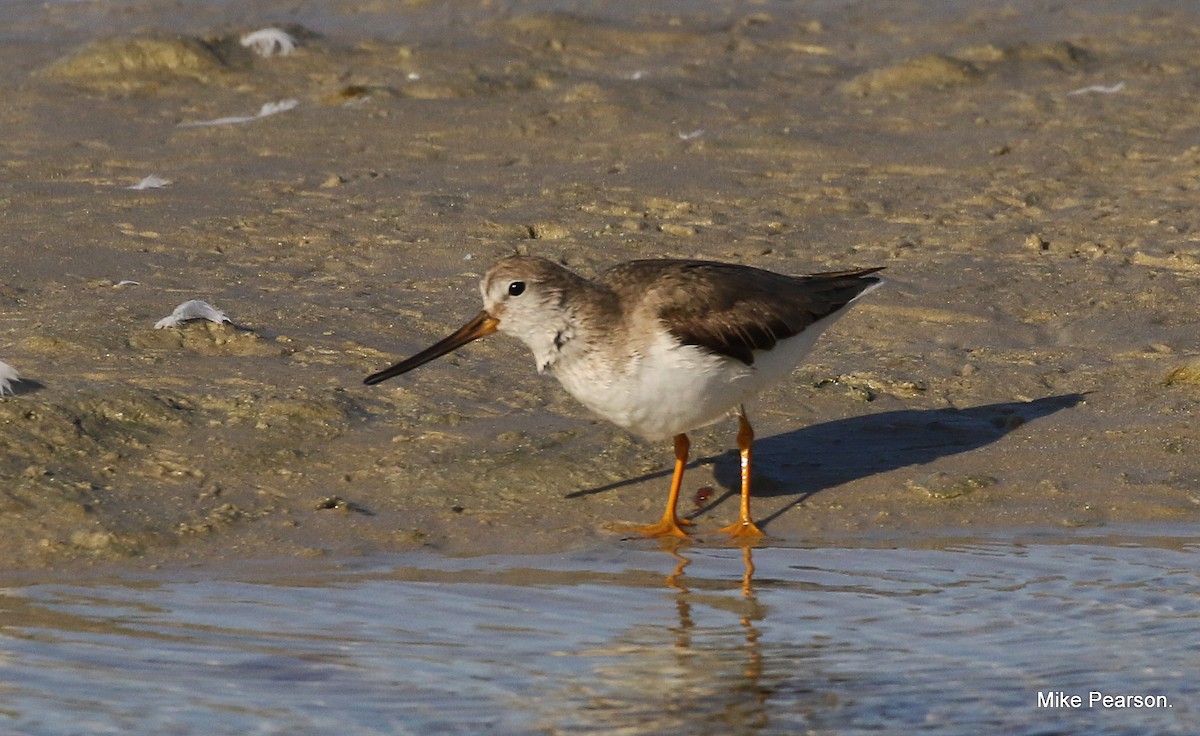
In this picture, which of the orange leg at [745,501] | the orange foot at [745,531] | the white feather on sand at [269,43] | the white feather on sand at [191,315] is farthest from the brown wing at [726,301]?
the white feather on sand at [269,43]

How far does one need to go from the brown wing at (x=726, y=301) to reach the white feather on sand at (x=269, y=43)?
718 centimetres

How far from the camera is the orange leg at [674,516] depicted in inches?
272

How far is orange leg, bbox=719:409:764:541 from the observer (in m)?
6.97

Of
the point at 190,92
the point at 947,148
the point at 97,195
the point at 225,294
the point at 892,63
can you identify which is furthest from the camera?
the point at 892,63

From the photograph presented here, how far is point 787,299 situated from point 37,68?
316 inches

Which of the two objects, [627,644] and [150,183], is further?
[150,183]

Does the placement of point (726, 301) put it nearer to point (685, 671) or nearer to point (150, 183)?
point (685, 671)

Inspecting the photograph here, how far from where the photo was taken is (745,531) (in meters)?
6.98

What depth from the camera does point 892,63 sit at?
13773mm

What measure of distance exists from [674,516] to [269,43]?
7899mm

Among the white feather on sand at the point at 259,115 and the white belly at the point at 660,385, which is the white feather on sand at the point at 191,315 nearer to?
the white belly at the point at 660,385

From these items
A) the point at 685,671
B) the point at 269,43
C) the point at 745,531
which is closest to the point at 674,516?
the point at 745,531

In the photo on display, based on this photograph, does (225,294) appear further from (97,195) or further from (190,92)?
(190,92)

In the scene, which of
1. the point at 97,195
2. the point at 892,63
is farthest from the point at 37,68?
the point at 892,63
